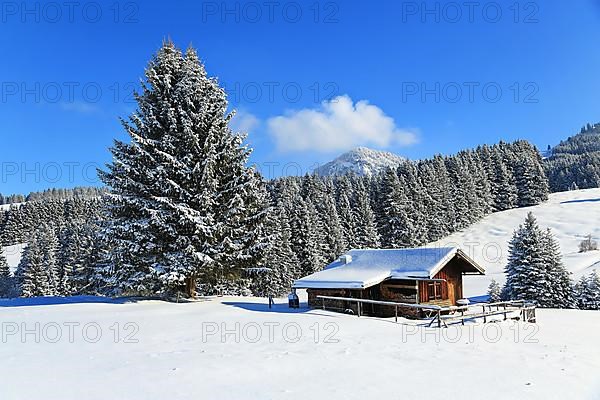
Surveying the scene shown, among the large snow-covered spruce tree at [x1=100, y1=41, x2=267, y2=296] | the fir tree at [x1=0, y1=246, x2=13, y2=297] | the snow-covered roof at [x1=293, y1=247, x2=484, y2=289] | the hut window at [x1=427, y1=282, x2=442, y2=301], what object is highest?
the large snow-covered spruce tree at [x1=100, y1=41, x2=267, y2=296]

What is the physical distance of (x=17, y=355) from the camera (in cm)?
1103

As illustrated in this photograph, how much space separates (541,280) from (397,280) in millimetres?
15665

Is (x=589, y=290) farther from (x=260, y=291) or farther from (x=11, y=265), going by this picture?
(x=11, y=265)

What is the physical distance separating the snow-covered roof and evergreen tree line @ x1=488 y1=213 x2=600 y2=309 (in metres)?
8.50

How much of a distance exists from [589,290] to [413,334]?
25041 millimetres

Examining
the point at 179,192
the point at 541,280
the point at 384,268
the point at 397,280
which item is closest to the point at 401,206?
the point at 541,280

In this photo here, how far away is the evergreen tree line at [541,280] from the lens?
3134 centimetres

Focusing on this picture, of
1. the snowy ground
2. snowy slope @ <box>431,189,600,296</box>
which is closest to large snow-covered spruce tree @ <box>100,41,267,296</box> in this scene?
the snowy ground

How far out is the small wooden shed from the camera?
21750 mm

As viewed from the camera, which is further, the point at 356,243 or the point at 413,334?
the point at 356,243

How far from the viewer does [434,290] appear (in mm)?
23391

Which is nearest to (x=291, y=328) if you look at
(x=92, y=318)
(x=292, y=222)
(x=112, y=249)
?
(x=92, y=318)

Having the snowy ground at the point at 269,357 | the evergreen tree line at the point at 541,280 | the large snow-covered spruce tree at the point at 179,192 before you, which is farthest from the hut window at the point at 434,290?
the evergreen tree line at the point at 541,280

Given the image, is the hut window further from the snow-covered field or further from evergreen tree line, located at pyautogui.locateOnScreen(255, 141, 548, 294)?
evergreen tree line, located at pyautogui.locateOnScreen(255, 141, 548, 294)
